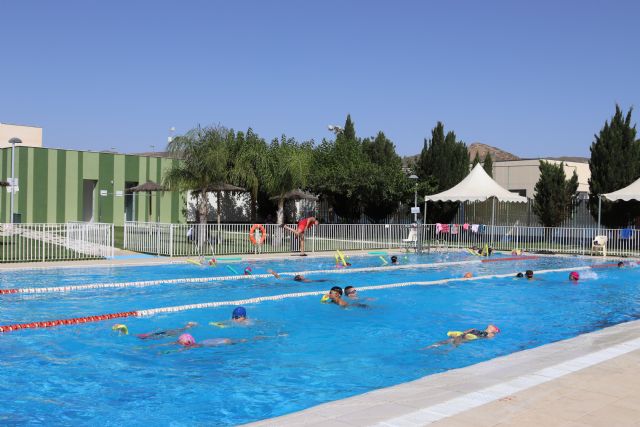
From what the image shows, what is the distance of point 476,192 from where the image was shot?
28031mm

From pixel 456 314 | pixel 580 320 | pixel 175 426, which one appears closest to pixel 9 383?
pixel 175 426

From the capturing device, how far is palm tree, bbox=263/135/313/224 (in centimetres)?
3131

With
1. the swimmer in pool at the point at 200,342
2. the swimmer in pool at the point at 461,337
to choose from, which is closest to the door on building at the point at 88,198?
the swimmer in pool at the point at 200,342

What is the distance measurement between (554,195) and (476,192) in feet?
16.0

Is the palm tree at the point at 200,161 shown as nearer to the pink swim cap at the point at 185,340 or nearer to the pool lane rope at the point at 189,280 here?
the pool lane rope at the point at 189,280

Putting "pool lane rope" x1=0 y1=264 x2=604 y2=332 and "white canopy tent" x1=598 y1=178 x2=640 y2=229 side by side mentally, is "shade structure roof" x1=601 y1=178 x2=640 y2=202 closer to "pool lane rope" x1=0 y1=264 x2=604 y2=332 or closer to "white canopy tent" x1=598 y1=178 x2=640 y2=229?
"white canopy tent" x1=598 y1=178 x2=640 y2=229

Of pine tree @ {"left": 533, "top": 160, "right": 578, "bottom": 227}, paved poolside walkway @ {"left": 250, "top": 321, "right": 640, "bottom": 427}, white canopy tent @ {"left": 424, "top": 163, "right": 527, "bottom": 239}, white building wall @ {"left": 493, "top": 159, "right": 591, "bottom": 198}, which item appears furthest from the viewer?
white building wall @ {"left": 493, "top": 159, "right": 591, "bottom": 198}

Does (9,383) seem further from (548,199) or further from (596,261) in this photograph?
(548,199)

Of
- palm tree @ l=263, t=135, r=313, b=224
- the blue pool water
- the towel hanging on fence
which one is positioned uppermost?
palm tree @ l=263, t=135, r=313, b=224

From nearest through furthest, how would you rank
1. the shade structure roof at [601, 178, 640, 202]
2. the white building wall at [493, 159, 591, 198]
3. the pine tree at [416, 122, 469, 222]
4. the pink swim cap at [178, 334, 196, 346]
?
1. the pink swim cap at [178, 334, 196, 346]
2. the shade structure roof at [601, 178, 640, 202]
3. the pine tree at [416, 122, 469, 222]
4. the white building wall at [493, 159, 591, 198]

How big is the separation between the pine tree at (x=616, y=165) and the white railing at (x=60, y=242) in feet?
72.6

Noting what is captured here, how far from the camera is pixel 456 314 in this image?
1295 centimetres

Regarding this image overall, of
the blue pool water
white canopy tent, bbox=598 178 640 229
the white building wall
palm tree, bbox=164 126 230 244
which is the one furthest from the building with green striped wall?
white canopy tent, bbox=598 178 640 229

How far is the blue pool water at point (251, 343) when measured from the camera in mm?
6855
